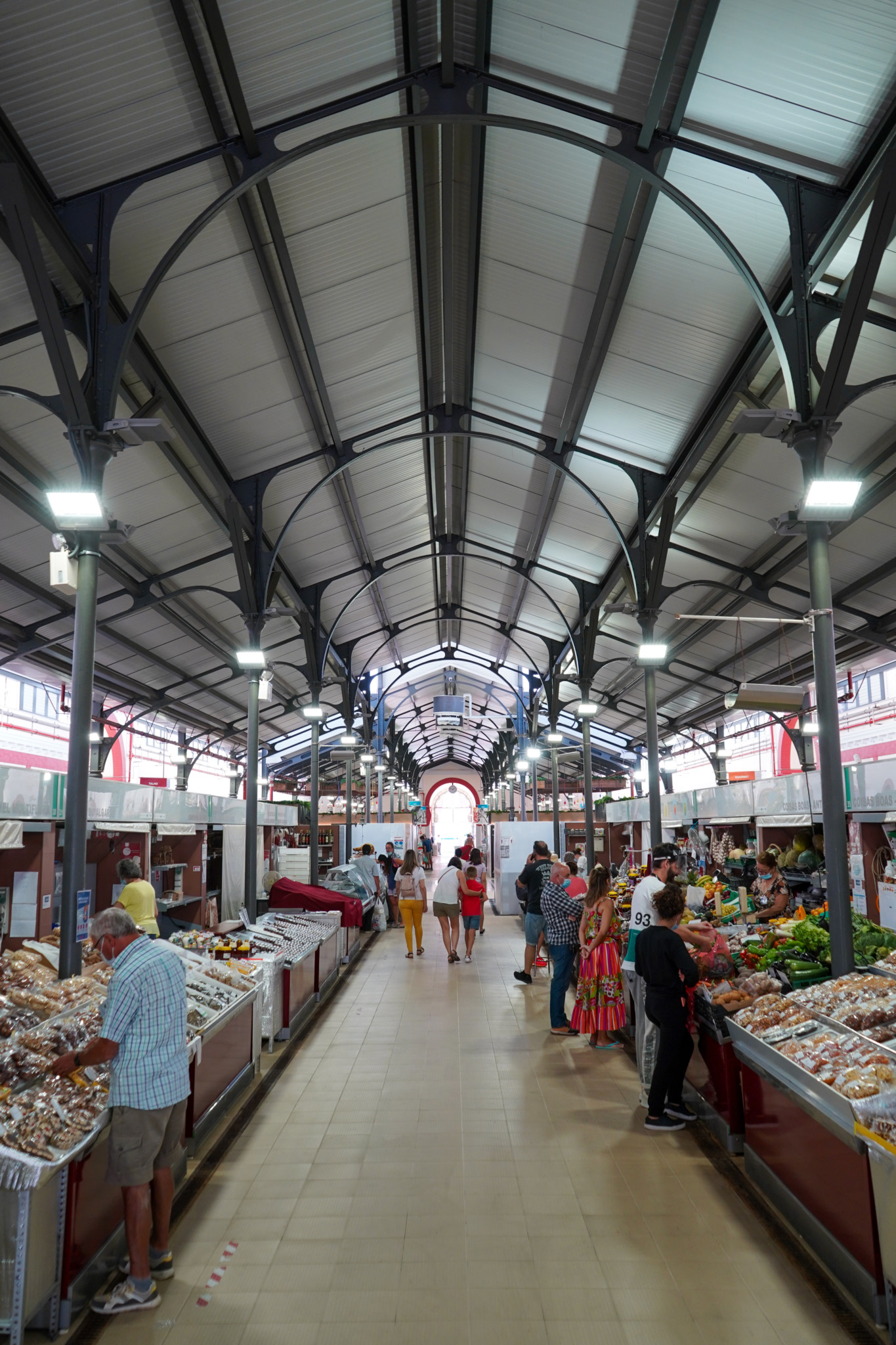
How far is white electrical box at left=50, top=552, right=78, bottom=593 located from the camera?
5.80 meters

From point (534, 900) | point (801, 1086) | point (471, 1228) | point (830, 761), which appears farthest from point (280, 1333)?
point (534, 900)

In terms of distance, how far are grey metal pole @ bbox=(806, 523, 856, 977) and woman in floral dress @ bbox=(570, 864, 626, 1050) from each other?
6.16ft

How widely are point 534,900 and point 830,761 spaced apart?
531cm

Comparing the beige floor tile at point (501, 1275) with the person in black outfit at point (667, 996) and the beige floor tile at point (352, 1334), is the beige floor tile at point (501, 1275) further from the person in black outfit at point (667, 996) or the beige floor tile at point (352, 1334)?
the person in black outfit at point (667, 996)

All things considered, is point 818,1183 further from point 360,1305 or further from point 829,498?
point 829,498

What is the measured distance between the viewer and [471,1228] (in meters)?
4.05

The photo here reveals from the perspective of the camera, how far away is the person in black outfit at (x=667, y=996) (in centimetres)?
527

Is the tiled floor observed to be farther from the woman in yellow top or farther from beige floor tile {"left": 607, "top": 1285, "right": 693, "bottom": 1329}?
the woman in yellow top

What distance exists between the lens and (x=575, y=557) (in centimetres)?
1426

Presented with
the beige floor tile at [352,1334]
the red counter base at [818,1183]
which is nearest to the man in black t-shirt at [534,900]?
the red counter base at [818,1183]

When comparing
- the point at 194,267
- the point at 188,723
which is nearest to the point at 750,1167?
the point at 194,267

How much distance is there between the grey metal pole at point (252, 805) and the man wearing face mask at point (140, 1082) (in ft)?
21.5

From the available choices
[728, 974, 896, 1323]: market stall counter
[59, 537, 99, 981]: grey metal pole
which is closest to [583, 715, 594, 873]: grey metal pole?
[728, 974, 896, 1323]: market stall counter

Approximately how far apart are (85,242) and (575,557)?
9.74m
